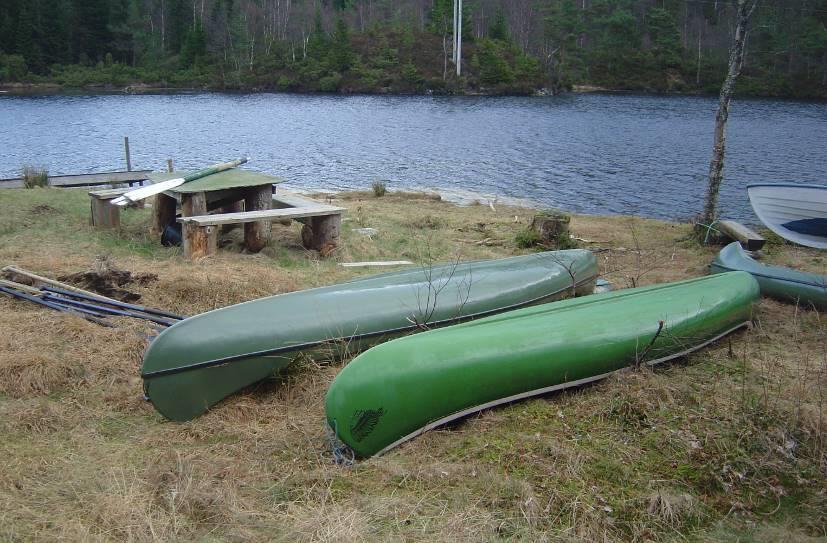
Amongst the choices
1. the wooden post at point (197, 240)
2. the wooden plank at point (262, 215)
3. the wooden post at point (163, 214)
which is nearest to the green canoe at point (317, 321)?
the wooden plank at point (262, 215)

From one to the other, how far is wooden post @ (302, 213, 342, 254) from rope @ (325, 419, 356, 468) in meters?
4.86

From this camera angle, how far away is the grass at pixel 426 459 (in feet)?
10.9

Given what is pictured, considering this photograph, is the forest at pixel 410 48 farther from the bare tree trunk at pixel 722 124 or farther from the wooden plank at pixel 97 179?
the bare tree trunk at pixel 722 124

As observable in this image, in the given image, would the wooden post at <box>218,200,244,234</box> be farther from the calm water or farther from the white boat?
the calm water

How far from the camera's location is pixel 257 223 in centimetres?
848

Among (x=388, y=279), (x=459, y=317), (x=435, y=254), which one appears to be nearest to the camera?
(x=459, y=317)

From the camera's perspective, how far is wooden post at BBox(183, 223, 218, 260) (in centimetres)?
791

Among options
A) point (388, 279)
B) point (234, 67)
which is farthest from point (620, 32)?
point (388, 279)

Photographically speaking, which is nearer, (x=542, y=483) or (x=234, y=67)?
A: (x=542, y=483)

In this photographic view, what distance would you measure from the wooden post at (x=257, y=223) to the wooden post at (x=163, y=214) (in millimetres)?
919

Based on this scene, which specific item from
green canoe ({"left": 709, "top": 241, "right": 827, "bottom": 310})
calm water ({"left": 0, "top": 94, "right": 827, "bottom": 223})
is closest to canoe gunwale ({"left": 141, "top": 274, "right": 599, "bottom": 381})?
green canoe ({"left": 709, "top": 241, "right": 827, "bottom": 310})

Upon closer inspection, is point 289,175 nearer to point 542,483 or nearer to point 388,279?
point 388,279

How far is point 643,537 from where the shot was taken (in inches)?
129

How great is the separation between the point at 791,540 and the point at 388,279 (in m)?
3.59
